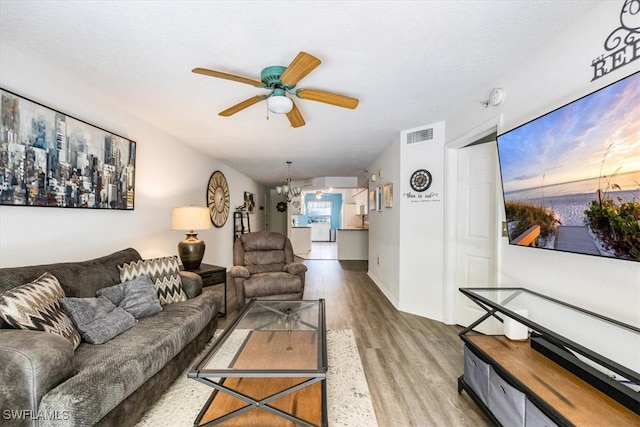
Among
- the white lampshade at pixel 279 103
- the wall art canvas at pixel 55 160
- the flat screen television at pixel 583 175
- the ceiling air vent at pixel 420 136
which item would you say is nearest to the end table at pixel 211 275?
the wall art canvas at pixel 55 160

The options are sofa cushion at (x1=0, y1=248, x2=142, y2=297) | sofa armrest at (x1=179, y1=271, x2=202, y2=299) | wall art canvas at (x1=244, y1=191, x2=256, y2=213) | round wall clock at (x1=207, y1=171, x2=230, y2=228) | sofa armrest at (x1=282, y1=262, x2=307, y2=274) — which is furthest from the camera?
wall art canvas at (x1=244, y1=191, x2=256, y2=213)

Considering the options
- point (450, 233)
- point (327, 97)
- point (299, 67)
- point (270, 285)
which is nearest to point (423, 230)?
point (450, 233)

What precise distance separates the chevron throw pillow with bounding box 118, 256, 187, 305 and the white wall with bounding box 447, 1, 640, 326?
2887 millimetres

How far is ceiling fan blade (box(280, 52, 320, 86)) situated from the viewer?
5.19 ft

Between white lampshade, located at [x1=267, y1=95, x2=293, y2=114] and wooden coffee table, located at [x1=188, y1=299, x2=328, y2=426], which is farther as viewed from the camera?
white lampshade, located at [x1=267, y1=95, x2=293, y2=114]

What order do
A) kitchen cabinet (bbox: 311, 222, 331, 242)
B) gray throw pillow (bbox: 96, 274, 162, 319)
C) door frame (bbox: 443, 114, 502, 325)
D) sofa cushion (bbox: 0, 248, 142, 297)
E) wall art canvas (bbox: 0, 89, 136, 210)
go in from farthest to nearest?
kitchen cabinet (bbox: 311, 222, 331, 242) < door frame (bbox: 443, 114, 502, 325) < gray throw pillow (bbox: 96, 274, 162, 319) < wall art canvas (bbox: 0, 89, 136, 210) < sofa cushion (bbox: 0, 248, 142, 297)

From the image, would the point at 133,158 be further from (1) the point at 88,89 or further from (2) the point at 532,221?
(2) the point at 532,221

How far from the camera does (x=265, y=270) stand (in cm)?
395

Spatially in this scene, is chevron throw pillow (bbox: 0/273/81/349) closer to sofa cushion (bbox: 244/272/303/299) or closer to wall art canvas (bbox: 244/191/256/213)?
sofa cushion (bbox: 244/272/303/299)

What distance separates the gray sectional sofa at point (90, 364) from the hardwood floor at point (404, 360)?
3.92 feet

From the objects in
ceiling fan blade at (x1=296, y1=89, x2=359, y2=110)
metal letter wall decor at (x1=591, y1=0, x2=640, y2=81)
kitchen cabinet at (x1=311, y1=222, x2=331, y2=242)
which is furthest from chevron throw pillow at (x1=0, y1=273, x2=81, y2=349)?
kitchen cabinet at (x1=311, y1=222, x2=331, y2=242)

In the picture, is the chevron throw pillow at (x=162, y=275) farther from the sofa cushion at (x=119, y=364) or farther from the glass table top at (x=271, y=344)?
the glass table top at (x=271, y=344)

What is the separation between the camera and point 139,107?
2.90m

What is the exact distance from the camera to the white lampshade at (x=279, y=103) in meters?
1.98
